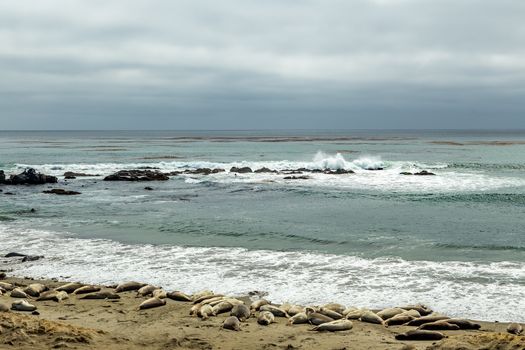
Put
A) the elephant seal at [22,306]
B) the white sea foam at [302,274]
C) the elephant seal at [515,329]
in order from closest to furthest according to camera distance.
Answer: the elephant seal at [515,329] → the elephant seal at [22,306] → the white sea foam at [302,274]

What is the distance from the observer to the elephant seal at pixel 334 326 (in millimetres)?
9727

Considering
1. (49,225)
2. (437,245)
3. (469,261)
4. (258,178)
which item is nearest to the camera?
(469,261)

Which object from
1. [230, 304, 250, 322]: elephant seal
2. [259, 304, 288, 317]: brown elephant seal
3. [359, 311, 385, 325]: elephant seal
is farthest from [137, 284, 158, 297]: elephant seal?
[359, 311, 385, 325]: elephant seal

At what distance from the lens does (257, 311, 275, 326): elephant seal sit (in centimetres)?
1015

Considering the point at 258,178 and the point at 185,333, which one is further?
the point at 258,178

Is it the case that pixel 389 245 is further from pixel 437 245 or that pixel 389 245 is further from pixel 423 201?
pixel 423 201

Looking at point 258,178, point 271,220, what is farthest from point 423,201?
point 258,178

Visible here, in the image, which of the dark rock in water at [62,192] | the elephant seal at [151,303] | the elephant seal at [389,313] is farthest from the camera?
the dark rock in water at [62,192]

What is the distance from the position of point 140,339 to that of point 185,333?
31.4 inches

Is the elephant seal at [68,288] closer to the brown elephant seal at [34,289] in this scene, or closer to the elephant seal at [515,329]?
the brown elephant seal at [34,289]

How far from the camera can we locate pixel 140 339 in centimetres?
923

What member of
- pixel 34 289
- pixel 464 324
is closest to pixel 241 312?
pixel 464 324

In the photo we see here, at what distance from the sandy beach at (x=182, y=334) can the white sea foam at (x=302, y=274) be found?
188cm

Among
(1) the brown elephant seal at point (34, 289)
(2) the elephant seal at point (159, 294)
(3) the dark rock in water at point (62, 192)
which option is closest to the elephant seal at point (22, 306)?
(1) the brown elephant seal at point (34, 289)
